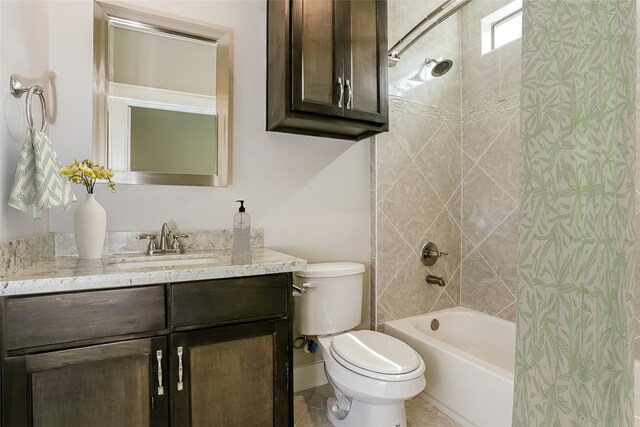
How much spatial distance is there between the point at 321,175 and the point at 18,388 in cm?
160

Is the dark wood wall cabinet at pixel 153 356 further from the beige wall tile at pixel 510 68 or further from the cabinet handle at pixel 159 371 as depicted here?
the beige wall tile at pixel 510 68

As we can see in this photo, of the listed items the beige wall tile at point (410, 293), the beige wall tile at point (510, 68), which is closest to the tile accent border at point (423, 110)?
the beige wall tile at point (510, 68)

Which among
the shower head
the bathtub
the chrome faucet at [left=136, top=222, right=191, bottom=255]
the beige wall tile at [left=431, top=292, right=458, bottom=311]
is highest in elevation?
the shower head

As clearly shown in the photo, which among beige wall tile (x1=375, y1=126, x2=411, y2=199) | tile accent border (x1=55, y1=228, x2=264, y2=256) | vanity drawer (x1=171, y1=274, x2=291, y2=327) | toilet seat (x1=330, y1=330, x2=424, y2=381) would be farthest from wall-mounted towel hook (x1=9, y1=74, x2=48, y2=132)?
beige wall tile (x1=375, y1=126, x2=411, y2=199)

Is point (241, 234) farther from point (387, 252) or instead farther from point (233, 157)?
point (387, 252)

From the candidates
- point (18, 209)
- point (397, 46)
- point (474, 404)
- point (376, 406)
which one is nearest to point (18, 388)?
point (18, 209)

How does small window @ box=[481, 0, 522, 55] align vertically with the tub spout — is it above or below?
above

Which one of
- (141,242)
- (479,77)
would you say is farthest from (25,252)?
(479,77)

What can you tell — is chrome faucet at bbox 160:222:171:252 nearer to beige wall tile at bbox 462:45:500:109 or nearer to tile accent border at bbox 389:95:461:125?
tile accent border at bbox 389:95:461:125

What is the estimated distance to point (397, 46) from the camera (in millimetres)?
2070

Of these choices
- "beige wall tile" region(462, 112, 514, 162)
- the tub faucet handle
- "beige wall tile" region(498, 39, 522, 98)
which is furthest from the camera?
the tub faucet handle

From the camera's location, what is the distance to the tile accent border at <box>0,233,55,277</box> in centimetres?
105

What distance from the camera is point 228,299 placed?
1237 mm

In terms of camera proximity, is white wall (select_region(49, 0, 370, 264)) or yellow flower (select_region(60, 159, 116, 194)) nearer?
yellow flower (select_region(60, 159, 116, 194))
